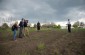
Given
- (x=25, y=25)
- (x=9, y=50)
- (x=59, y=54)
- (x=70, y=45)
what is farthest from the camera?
(x=25, y=25)

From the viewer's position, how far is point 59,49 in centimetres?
1912

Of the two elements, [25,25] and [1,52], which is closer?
[1,52]

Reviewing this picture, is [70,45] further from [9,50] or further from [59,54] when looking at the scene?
[9,50]

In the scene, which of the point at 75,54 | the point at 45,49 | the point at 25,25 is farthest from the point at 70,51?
the point at 25,25

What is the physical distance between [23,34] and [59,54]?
1202 centimetres

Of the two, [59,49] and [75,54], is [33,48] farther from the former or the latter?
[75,54]

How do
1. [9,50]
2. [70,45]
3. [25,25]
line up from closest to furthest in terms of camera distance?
[9,50], [70,45], [25,25]

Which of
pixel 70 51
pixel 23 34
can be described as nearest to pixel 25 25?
pixel 23 34

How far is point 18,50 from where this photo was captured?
18.7 m

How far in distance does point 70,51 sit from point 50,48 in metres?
1.89

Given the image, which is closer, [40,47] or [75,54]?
[75,54]

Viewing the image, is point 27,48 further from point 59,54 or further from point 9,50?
point 59,54

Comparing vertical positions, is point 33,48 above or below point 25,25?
below

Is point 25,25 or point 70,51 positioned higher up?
point 25,25
